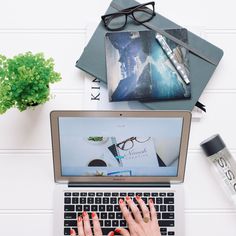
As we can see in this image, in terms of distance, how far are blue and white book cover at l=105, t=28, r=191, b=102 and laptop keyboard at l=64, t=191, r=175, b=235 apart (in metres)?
0.21

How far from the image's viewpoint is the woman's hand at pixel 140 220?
89 cm

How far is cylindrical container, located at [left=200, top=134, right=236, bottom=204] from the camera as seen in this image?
2.99 ft

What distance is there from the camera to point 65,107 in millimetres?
954

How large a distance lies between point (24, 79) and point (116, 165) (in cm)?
26

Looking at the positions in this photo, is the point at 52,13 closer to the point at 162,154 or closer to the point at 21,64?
the point at 21,64

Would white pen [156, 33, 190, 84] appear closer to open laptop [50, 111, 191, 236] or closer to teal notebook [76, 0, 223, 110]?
teal notebook [76, 0, 223, 110]

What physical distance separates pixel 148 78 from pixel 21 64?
27cm

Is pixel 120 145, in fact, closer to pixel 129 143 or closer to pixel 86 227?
pixel 129 143

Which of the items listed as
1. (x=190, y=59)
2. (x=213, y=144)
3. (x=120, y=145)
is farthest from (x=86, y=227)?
(x=190, y=59)

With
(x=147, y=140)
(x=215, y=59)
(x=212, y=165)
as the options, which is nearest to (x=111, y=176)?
(x=147, y=140)

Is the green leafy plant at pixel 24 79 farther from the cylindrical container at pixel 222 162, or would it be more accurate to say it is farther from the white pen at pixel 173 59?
the cylindrical container at pixel 222 162

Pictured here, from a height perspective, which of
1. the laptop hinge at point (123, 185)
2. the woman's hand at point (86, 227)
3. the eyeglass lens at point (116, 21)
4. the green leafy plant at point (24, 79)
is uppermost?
the eyeglass lens at point (116, 21)

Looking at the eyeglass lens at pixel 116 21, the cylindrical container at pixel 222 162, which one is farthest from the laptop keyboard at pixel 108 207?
the eyeglass lens at pixel 116 21

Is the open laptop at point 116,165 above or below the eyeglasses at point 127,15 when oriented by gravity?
below
